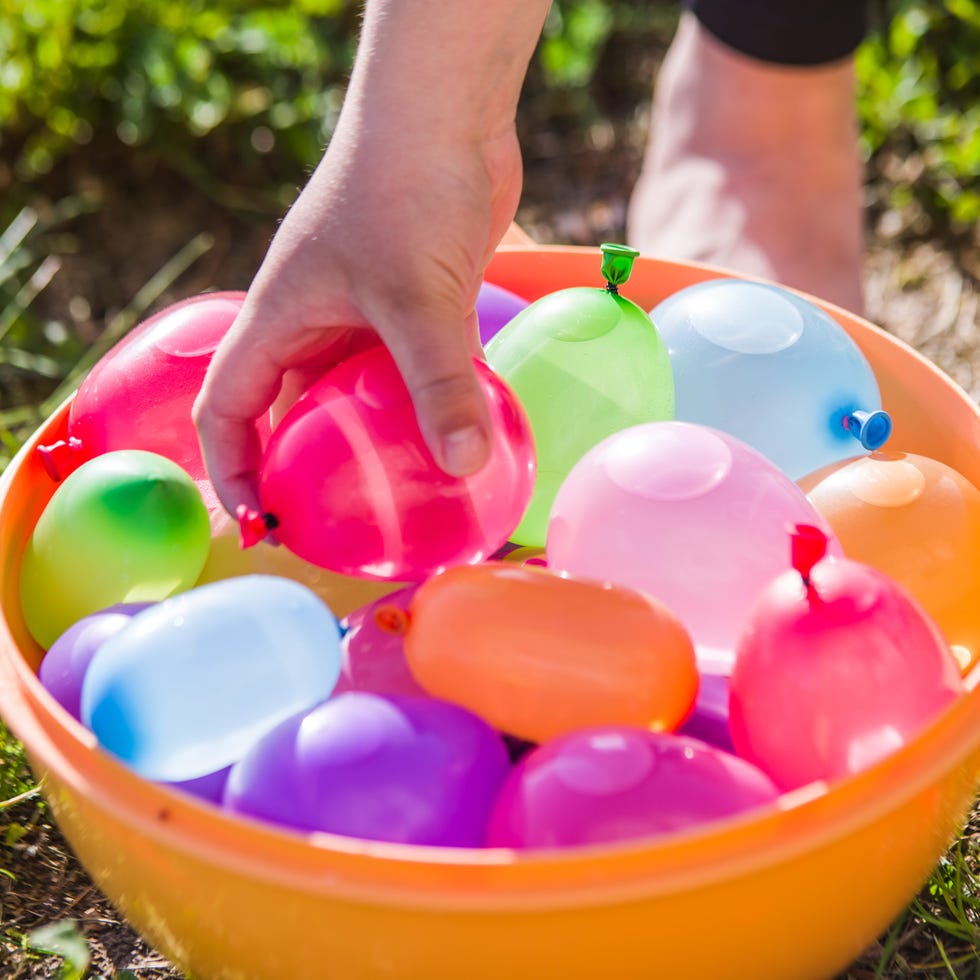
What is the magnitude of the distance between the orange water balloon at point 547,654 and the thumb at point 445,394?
0.08 m

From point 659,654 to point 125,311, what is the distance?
1.30 meters

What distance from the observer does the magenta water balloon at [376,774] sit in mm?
724

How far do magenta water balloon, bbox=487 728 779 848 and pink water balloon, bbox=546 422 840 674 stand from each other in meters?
0.15

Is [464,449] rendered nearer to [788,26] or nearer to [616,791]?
[616,791]

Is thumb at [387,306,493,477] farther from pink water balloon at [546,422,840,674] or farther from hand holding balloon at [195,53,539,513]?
pink water balloon at [546,422,840,674]

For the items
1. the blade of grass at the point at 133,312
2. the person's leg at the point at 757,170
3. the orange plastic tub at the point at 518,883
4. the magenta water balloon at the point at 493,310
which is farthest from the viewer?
the person's leg at the point at 757,170

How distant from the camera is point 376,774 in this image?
728mm

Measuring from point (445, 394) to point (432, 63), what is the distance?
25 cm

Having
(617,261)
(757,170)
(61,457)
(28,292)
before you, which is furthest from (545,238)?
(61,457)

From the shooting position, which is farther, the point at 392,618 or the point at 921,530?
the point at 921,530

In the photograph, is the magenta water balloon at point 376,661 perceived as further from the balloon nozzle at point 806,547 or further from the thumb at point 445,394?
the balloon nozzle at point 806,547

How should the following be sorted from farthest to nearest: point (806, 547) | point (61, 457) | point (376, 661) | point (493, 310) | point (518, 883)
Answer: point (493, 310)
point (61, 457)
point (376, 661)
point (806, 547)
point (518, 883)

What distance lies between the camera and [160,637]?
30.8 inches

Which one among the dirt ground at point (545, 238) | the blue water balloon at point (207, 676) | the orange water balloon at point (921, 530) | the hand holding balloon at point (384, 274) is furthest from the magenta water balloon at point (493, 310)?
the dirt ground at point (545, 238)
